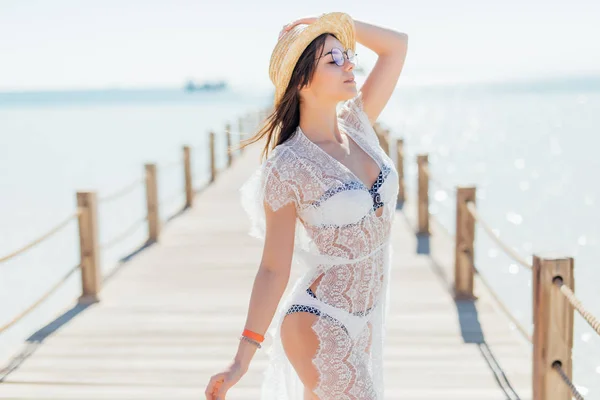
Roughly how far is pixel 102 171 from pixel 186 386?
91.9 ft

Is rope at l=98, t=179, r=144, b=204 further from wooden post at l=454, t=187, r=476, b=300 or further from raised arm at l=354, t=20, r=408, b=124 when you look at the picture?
raised arm at l=354, t=20, r=408, b=124

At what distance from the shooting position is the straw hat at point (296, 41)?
243 centimetres

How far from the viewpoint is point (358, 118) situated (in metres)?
2.81

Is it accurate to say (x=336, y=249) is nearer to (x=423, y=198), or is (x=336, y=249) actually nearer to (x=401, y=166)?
(x=423, y=198)

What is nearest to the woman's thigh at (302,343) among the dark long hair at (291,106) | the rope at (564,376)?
the dark long hair at (291,106)

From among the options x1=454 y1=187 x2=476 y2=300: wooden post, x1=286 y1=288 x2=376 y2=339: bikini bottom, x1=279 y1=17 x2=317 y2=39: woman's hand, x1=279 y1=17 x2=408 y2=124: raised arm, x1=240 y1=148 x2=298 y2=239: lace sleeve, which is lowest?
x1=454 y1=187 x2=476 y2=300: wooden post

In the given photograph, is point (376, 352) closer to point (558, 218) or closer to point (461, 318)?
point (461, 318)

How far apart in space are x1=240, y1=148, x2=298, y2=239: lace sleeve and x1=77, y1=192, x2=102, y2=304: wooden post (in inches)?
170

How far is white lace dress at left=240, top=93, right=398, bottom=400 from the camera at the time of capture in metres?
2.40

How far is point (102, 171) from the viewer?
31766mm

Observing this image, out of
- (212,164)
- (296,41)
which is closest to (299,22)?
(296,41)

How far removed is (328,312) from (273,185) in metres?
0.41

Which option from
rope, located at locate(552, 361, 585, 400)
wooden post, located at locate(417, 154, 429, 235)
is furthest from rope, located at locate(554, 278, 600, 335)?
wooden post, located at locate(417, 154, 429, 235)

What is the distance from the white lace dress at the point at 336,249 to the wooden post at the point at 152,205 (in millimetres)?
6785
